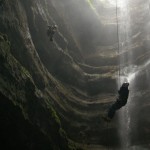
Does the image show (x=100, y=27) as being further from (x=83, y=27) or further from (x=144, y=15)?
(x=144, y=15)

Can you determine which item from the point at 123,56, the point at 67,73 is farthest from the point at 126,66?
the point at 67,73

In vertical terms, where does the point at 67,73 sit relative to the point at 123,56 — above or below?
below

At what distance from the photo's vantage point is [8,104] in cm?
1864

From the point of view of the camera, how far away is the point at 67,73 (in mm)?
36000

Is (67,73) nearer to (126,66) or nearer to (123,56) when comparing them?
(126,66)

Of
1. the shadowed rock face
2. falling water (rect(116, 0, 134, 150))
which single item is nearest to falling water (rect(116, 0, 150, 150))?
falling water (rect(116, 0, 134, 150))

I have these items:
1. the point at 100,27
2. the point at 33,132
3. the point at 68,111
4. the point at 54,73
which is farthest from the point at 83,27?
the point at 33,132

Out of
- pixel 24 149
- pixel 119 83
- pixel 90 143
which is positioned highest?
pixel 119 83

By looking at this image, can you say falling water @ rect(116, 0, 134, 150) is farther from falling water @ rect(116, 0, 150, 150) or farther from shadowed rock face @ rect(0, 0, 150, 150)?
shadowed rock face @ rect(0, 0, 150, 150)

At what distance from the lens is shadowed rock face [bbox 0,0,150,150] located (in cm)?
2019

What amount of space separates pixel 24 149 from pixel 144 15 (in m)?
48.7

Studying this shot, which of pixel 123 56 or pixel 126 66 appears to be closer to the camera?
pixel 126 66

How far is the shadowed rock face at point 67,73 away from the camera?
20.2 m

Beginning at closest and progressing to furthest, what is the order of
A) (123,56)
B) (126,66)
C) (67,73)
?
(67,73) < (126,66) < (123,56)
